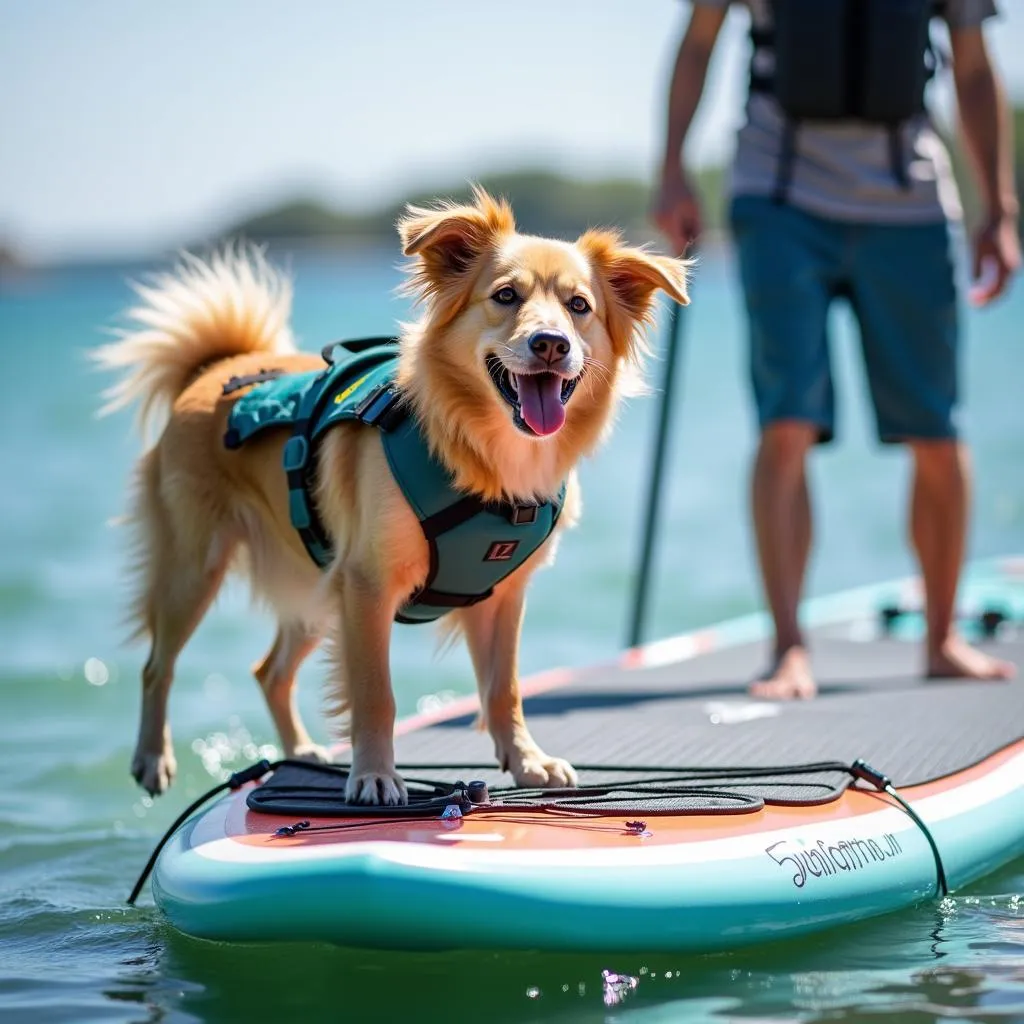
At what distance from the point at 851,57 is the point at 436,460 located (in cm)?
252

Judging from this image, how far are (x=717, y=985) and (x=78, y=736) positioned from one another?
4.20m

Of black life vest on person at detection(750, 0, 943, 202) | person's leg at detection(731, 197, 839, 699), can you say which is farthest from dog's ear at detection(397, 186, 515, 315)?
black life vest on person at detection(750, 0, 943, 202)

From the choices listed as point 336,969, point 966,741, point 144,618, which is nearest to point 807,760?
point 966,741

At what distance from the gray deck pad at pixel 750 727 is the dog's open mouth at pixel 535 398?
0.97 meters

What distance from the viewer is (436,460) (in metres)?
3.74

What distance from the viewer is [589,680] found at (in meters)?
5.75

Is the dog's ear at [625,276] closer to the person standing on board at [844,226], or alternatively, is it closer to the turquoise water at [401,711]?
the turquoise water at [401,711]

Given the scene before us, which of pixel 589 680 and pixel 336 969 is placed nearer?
pixel 336 969

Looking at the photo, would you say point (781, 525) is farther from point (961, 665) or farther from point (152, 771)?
point (152, 771)

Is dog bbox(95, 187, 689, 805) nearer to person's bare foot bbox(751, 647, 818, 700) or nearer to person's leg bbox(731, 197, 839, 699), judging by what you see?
person's bare foot bbox(751, 647, 818, 700)

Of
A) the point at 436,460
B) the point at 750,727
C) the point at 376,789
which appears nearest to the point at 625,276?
the point at 436,460

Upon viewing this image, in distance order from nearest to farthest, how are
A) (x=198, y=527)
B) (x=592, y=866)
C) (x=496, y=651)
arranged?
(x=592, y=866) → (x=496, y=651) → (x=198, y=527)

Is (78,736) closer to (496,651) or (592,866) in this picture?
(496,651)

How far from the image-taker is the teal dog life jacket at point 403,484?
3.74 metres
